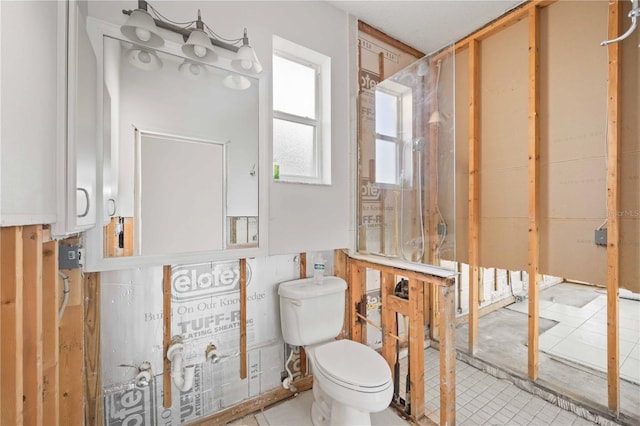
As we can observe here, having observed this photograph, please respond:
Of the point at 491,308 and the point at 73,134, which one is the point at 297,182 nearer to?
the point at 73,134

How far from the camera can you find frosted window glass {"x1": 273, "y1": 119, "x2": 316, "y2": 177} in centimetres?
187

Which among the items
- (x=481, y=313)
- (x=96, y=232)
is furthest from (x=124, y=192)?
(x=481, y=313)

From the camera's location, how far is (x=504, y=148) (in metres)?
2.14

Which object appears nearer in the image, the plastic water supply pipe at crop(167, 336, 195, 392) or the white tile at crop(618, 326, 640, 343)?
the plastic water supply pipe at crop(167, 336, 195, 392)

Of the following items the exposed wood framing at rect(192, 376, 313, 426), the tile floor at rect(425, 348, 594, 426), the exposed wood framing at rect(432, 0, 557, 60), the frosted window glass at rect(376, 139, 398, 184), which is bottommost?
the tile floor at rect(425, 348, 594, 426)

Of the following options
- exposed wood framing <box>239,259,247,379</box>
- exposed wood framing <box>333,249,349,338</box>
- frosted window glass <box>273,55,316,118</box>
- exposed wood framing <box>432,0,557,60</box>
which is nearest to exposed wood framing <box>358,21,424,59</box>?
exposed wood framing <box>432,0,557,60</box>

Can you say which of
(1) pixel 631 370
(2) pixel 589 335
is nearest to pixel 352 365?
(1) pixel 631 370

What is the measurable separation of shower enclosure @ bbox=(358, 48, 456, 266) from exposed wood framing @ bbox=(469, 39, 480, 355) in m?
0.61

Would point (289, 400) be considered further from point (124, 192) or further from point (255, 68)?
point (255, 68)

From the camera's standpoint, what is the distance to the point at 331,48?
1.96 metres

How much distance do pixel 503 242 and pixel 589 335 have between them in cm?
148

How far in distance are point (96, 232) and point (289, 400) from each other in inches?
60.5

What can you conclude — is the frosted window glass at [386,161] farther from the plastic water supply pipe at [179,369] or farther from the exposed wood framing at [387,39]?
the plastic water supply pipe at [179,369]

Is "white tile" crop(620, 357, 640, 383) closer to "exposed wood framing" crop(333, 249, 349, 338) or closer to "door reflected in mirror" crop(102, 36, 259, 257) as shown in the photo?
"exposed wood framing" crop(333, 249, 349, 338)
